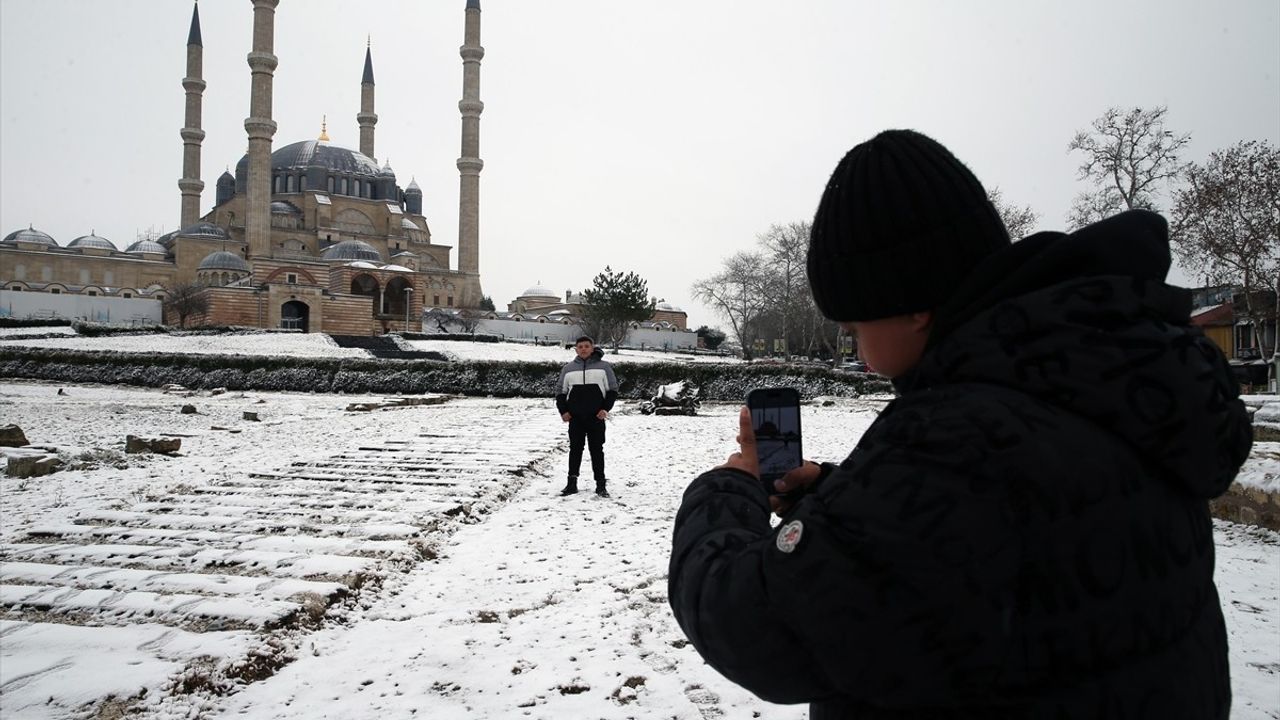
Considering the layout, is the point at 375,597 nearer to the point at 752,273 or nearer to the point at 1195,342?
the point at 1195,342

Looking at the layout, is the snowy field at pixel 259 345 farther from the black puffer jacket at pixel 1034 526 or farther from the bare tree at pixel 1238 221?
the black puffer jacket at pixel 1034 526

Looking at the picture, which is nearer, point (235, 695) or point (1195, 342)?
point (1195, 342)

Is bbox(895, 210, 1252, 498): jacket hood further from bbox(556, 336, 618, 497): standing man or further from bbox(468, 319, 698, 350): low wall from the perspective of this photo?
bbox(468, 319, 698, 350): low wall

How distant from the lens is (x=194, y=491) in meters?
7.94

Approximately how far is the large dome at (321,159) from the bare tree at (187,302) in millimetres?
21262

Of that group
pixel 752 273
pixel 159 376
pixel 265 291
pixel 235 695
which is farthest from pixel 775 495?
pixel 752 273

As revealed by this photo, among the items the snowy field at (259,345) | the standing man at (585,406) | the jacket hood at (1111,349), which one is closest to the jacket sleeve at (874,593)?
the jacket hood at (1111,349)

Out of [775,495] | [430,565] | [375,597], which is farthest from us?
[430,565]

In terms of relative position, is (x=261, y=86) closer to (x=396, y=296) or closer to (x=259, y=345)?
(x=396, y=296)

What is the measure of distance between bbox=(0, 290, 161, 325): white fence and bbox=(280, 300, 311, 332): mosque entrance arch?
11.0m

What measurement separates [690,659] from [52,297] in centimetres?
6418

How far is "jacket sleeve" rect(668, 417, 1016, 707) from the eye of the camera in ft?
3.04

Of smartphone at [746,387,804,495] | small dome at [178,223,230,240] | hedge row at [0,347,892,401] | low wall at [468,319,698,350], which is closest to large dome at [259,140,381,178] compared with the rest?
small dome at [178,223,230,240]

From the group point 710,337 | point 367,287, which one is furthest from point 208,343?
point 710,337
